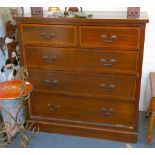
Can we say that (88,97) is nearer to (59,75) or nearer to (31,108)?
(59,75)

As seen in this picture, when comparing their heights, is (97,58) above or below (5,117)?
above

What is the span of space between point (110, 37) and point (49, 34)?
0.46 meters

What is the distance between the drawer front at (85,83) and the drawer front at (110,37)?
239 mm

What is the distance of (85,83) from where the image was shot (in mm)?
1897

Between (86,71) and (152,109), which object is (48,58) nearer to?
(86,71)

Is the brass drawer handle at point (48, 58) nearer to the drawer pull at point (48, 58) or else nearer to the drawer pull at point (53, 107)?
the drawer pull at point (48, 58)

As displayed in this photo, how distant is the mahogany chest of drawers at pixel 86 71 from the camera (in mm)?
1696

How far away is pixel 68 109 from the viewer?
80.5 inches

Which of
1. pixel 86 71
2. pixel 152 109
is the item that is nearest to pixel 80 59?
pixel 86 71

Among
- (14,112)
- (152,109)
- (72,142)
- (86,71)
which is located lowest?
(72,142)

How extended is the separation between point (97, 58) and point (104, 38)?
16 centimetres

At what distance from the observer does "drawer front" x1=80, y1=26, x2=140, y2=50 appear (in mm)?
1655
